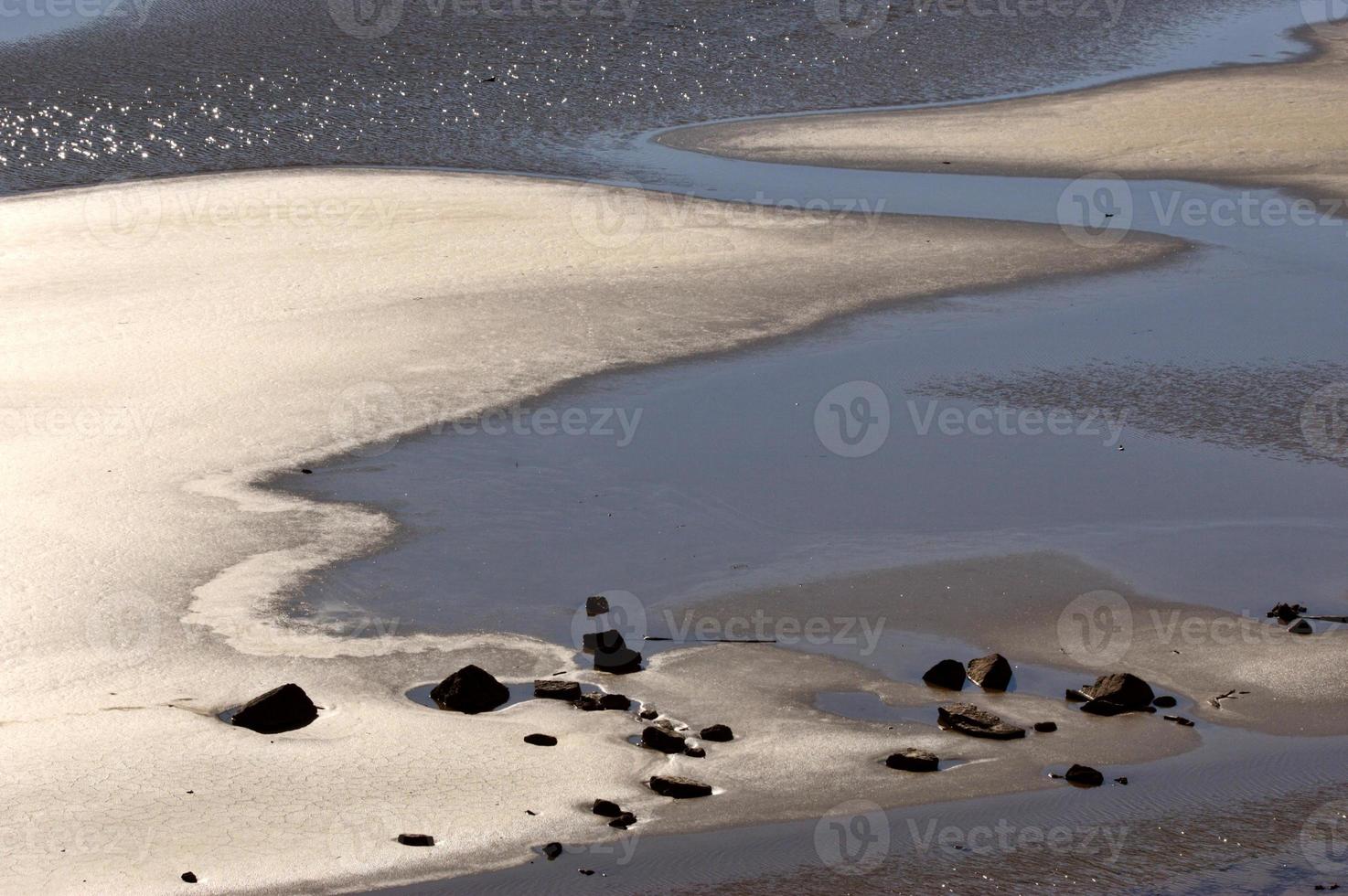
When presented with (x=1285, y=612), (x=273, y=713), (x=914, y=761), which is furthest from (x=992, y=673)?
(x=273, y=713)

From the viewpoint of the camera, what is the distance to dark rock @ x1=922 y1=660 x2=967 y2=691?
562 cm

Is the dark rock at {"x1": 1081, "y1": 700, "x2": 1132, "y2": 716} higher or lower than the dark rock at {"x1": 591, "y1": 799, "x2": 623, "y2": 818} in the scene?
higher

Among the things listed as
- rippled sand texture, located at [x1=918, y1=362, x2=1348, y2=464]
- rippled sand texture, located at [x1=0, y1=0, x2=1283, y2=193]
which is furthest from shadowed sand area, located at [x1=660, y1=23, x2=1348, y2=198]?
rippled sand texture, located at [x1=918, y1=362, x2=1348, y2=464]

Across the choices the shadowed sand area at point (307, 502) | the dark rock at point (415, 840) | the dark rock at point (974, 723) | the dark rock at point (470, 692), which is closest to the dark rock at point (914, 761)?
the shadowed sand area at point (307, 502)

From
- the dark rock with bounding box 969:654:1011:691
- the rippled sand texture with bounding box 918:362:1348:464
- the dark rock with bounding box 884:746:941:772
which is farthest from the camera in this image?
the rippled sand texture with bounding box 918:362:1348:464

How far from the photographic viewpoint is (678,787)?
492 centimetres

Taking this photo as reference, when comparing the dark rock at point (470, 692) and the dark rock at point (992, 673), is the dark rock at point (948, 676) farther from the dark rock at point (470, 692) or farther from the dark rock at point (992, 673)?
the dark rock at point (470, 692)

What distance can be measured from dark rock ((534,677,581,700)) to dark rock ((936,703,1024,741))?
117cm

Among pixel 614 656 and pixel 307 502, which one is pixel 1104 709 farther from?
pixel 307 502

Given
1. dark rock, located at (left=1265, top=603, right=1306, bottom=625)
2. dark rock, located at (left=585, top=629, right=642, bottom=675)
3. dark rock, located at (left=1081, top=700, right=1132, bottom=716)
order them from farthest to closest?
1. dark rock, located at (left=1265, top=603, right=1306, bottom=625)
2. dark rock, located at (left=585, top=629, right=642, bottom=675)
3. dark rock, located at (left=1081, top=700, right=1132, bottom=716)

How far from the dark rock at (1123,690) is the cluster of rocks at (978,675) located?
0.28 m

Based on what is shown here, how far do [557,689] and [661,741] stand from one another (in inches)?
19.1

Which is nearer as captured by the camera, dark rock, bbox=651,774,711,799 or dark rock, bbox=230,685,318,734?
dark rock, bbox=651,774,711,799

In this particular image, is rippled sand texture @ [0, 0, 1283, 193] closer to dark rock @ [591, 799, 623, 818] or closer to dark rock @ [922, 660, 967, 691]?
dark rock @ [922, 660, 967, 691]
